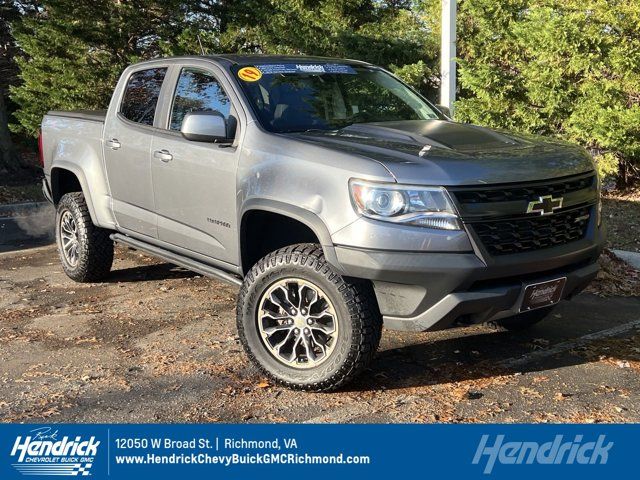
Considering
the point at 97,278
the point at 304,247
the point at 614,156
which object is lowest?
the point at 97,278

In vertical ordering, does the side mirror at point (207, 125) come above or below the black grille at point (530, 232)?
above

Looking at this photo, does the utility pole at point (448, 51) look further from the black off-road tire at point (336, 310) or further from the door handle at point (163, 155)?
the black off-road tire at point (336, 310)

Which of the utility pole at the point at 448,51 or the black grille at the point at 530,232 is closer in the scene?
the black grille at the point at 530,232

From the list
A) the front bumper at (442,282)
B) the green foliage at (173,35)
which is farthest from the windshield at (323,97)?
the green foliage at (173,35)

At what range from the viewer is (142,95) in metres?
5.47

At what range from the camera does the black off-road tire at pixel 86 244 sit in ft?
20.0

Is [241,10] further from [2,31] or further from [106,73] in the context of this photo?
[2,31]

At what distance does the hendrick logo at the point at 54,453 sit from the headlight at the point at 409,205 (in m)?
1.75

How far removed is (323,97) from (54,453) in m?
2.73

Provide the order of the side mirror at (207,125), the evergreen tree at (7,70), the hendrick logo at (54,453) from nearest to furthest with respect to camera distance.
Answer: the hendrick logo at (54,453) → the side mirror at (207,125) → the evergreen tree at (7,70)

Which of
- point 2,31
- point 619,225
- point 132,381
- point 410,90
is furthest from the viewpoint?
point 2,31

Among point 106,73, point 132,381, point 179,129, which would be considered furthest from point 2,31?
point 132,381

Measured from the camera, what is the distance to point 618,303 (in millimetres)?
5734

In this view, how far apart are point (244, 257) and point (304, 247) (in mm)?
607
